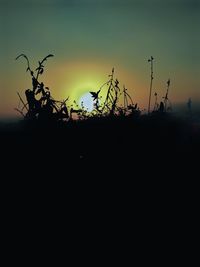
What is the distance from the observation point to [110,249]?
6484 millimetres

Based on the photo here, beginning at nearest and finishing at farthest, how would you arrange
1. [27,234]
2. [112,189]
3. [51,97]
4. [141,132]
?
[27,234], [112,189], [141,132], [51,97]

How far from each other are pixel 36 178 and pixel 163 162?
2.19 metres

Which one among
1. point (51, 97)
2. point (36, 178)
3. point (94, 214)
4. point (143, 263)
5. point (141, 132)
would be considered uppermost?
point (51, 97)

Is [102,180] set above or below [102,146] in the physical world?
below

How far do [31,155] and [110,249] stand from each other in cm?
218

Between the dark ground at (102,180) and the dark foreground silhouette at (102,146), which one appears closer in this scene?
the dark ground at (102,180)

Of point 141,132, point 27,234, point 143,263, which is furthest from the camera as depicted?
point 141,132

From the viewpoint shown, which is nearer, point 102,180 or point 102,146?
point 102,180

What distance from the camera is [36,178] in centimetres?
738

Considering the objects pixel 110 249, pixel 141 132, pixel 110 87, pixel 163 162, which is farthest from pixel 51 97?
pixel 110 249

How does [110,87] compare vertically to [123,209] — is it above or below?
above

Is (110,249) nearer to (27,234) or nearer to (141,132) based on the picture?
(27,234)

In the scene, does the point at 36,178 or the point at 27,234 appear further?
the point at 36,178

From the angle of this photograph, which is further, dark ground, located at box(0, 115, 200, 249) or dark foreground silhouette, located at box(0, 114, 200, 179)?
dark foreground silhouette, located at box(0, 114, 200, 179)
